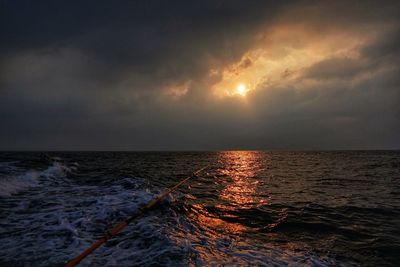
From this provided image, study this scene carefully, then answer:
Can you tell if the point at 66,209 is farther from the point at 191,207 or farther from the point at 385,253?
the point at 385,253

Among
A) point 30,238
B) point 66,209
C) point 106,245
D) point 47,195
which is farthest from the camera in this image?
point 47,195

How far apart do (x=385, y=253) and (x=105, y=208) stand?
31.3ft

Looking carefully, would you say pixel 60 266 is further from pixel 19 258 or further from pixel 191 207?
pixel 191 207

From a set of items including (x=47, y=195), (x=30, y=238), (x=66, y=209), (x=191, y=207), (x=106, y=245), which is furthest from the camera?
(x=47, y=195)

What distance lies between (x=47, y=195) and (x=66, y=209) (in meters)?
4.00

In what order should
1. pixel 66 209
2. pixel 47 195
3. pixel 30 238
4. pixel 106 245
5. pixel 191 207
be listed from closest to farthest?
1. pixel 106 245
2. pixel 30 238
3. pixel 66 209
4. pixel 191 207
5. pixel 47 195

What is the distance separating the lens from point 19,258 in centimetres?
583

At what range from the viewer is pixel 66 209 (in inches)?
412

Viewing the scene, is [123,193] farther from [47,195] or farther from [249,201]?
[249,201]

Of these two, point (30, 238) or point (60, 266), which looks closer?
point (60, 266)

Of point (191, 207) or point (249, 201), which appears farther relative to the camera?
point (249, 201)

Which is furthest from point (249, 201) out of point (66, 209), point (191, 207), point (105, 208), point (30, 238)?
point (30, 238)

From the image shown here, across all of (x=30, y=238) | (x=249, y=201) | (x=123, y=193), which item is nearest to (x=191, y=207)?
(x=249, y=201)

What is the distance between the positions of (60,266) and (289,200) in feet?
38.4
